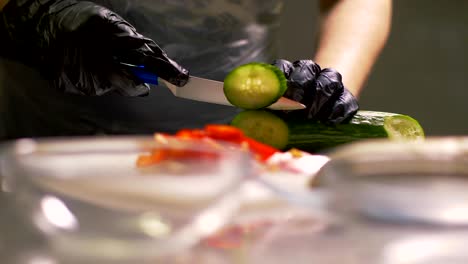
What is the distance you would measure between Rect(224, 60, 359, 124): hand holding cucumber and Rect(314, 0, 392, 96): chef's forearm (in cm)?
49

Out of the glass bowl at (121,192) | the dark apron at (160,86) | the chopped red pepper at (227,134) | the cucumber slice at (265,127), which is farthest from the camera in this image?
the dark apron at (160,86)

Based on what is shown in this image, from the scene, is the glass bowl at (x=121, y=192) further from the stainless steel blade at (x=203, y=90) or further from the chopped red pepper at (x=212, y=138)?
the stainless steel blade at (x=203, y=90)

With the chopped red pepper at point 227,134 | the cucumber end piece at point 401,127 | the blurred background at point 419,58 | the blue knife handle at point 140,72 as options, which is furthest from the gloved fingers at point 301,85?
the blurred background at point 419,58

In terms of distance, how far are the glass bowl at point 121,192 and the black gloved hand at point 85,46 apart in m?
0.77

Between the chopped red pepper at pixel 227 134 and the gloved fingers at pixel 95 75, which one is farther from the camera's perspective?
the gloved fingers at pixel 95 75

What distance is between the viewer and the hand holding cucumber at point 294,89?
3.53 ft

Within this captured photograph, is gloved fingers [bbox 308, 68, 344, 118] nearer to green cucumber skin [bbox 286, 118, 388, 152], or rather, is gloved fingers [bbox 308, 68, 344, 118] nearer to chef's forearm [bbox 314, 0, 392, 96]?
green cucumber skin [bbox 286, 118, 388, 152]

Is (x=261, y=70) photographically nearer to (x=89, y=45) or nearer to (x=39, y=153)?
(x=89, y=45)

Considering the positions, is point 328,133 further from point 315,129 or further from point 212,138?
point 212,138

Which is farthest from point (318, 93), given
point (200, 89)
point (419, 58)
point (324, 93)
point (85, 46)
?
point (419, 58)

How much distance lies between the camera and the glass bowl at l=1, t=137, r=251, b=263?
1.06 ft

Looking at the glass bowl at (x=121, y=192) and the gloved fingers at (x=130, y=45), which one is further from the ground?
the gloved fingers at (x=130, y=45)

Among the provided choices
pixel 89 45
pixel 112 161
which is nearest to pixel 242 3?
pixel 89 45

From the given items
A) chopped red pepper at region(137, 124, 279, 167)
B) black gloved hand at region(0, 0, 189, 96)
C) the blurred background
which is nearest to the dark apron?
black gloved hand at region(0, 0, 189, 96)
